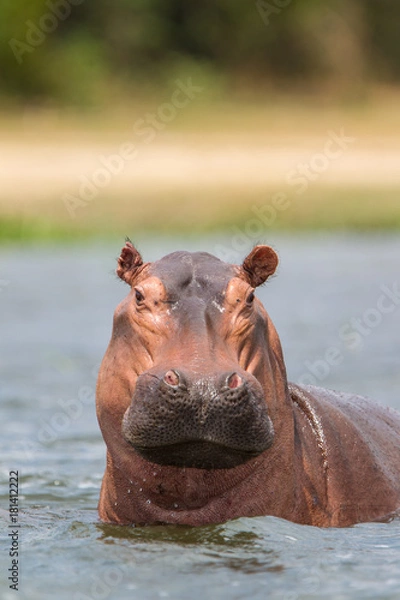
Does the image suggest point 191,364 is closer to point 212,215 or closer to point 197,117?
point 212,215

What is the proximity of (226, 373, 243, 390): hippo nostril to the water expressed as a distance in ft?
2.67

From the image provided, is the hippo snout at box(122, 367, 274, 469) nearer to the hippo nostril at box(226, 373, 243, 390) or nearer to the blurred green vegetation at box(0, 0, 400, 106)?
the hippo nostril at box(226, 373, 243, 390)

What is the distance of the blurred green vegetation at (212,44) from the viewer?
112ft

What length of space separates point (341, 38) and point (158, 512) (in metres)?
33.3

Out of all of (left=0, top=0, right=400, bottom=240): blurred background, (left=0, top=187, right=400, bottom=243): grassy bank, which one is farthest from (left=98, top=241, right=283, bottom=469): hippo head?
(left=0, top=0, right=400, bottom=240): blurred background

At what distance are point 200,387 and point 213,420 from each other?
0.47 ft

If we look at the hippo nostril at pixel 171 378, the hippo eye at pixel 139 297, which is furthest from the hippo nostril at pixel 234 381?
the hippo eye at pixel 139 297

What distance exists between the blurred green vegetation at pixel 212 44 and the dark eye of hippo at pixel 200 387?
26.9m

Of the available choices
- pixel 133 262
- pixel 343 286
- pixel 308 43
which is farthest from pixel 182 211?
pixel 133 262

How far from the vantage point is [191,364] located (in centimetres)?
601

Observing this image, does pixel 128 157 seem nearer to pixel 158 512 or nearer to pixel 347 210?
pixel 347 210

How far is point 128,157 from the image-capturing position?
93.8 feet

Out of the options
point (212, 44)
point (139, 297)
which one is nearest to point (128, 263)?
point (139, 297)

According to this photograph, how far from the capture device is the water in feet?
20.2
